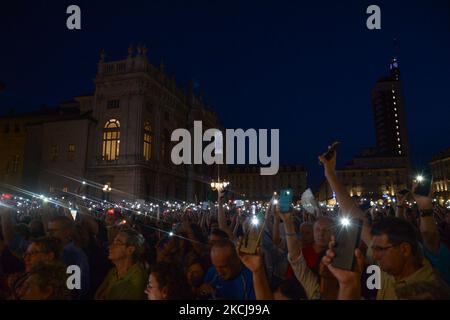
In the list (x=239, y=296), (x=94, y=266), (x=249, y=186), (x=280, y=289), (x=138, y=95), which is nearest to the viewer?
(x=280, y=289)

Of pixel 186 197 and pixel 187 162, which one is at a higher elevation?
pixel 187 162

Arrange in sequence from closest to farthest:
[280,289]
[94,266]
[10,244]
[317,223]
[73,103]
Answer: [280,289] < [317,223] < [94,266] < [10,244] < [73,103]

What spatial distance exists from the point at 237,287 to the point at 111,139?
35.1 m

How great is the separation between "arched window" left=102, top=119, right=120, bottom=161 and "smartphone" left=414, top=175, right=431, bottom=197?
3499 cm

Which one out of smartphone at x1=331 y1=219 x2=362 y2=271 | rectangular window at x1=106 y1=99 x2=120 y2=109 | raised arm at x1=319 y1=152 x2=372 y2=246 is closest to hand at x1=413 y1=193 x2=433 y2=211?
raised arm at x1=319 y1=152 x2=372 y2=246

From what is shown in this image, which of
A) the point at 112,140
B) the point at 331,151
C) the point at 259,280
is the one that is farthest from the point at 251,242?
the point at 112,140

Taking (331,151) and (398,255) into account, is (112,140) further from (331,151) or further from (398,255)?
(398,255)

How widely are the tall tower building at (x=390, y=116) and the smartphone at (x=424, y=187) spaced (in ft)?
356

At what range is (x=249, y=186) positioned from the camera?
10600cm

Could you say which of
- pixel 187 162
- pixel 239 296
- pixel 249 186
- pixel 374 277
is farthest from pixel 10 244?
pixel 249 186

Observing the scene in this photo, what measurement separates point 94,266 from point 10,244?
2064 mm

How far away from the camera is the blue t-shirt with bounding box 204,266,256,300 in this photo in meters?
3.40

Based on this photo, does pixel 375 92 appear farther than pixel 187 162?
Yes
